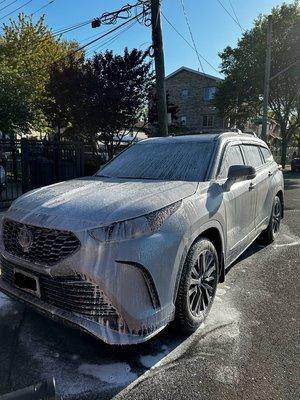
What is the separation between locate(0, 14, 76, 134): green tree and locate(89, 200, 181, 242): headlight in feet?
43.2

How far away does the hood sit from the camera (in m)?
2.72

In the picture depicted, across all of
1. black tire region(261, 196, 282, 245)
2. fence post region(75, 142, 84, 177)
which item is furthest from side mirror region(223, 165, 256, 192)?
fence post region(75, 142, 84, 177)

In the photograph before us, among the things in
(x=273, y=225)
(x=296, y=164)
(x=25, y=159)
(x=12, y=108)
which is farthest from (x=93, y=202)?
(x=296, y=164)

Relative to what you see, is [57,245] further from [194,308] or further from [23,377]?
[194,308]

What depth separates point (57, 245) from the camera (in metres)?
2.72

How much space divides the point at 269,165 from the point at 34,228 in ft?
13.7

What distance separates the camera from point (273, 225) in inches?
245

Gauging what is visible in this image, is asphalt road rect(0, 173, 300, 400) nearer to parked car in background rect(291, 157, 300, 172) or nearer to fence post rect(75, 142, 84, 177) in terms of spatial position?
fence post rect(75, 142, 84, 177)

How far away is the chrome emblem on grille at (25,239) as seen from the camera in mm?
2865

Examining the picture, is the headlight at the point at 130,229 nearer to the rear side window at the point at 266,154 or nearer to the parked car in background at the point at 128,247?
the parked car in background at the point at 128,247

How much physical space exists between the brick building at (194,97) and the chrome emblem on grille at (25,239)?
35726mm

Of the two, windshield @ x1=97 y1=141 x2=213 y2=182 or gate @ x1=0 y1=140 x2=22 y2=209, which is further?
gate @ x1=0 y1=140 x2=22 y2=209

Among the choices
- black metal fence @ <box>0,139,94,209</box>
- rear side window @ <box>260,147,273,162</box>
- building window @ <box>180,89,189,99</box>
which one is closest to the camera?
rear side window @ <box>260,147,273,162</box>

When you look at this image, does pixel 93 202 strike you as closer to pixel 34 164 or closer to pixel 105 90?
pixel 34 164
